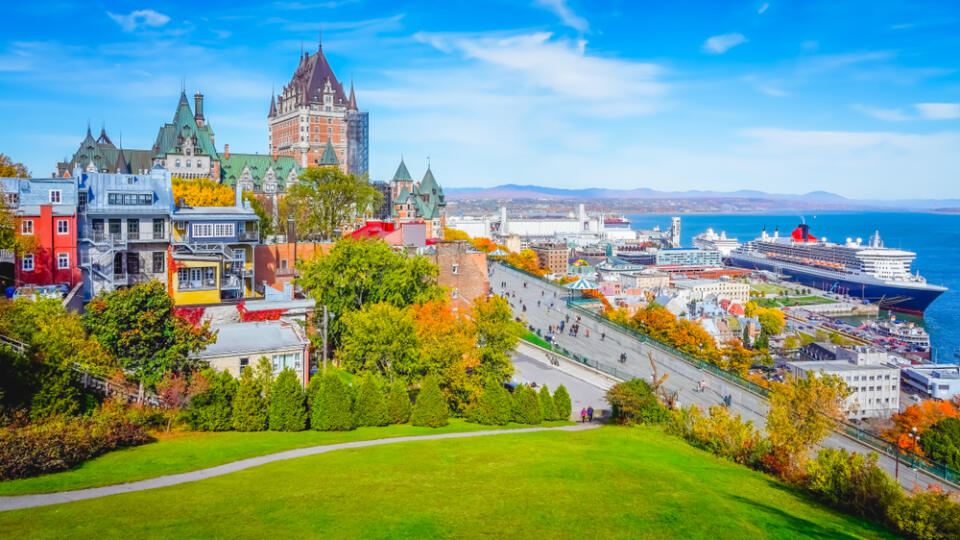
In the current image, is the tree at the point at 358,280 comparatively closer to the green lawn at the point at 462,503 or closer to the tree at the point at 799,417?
the green lawn at the point at 462,503

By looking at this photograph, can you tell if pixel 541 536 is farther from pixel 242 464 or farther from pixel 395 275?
pixel 395 275

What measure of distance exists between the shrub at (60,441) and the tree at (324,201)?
44.7 m

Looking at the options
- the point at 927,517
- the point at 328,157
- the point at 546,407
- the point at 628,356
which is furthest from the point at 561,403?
the point at 328,157

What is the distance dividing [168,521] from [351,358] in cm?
1807

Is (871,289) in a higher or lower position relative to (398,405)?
lower

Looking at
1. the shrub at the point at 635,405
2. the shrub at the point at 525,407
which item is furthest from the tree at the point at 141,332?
the shrub at the point at 635,405

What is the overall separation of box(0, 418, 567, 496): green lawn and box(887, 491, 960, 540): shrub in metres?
14.2

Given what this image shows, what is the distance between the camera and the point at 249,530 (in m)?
13.0

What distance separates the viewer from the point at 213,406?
22.9 metres

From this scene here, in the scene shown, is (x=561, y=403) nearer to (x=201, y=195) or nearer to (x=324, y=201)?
(x=201, y=195)

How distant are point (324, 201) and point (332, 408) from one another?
42163mm

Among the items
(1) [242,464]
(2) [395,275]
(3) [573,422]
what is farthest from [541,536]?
(2) [395,275]

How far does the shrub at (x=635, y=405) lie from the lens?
1209 inches

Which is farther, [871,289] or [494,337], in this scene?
[871,289]
